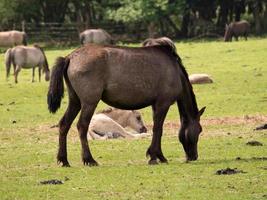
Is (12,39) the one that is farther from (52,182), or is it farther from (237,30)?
(52,182)

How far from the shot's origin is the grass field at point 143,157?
Answer: 1174 centimetres

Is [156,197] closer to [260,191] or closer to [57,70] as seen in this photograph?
[260,191]

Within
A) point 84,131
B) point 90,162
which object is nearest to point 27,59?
point 84,131

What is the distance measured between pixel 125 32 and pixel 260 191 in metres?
53.8

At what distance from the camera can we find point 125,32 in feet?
213

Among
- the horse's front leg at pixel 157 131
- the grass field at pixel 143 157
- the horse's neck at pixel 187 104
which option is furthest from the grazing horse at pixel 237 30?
the horse's front leg at pixel 157 131

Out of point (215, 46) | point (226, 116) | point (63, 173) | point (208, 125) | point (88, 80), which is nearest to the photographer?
point (63, 173)

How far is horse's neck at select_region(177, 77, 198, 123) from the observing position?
50.9 ft

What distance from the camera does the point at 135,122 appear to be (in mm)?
19953

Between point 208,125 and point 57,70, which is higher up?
point 57,70

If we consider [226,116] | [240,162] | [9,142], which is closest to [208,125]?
[226,116]

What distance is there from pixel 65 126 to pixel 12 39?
41388 millimetres

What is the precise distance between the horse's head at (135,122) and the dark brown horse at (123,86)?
4270 millimetres

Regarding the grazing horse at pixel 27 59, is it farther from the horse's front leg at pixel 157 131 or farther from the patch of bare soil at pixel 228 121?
the horse's front leg at pixel 157 131
